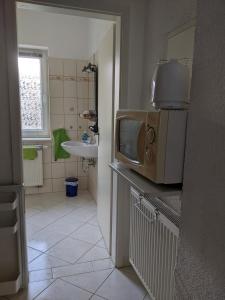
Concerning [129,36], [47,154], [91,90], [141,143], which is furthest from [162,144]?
[47,154]

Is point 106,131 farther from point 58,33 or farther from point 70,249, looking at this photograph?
point 58,33

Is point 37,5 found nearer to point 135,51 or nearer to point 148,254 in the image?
point 135,51

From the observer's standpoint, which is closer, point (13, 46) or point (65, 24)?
point (13, 46)

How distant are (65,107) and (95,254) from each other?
202cm

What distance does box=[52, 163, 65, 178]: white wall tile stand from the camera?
340 centimetres

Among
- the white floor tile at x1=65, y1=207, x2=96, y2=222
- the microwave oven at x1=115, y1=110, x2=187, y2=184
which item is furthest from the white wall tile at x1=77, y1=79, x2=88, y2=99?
the microwave oven at x1=115, y1=110, x2=187, y2=184

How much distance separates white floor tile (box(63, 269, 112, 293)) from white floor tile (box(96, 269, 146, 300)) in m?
0.04

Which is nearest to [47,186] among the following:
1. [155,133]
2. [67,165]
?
[67,165]

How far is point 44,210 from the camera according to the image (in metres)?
2.89

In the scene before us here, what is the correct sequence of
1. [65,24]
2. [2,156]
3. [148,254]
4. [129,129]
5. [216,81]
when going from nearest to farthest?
[216,81] → [129,129] → [148,254] → [2,156] → [65,24]

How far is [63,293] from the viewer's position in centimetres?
161

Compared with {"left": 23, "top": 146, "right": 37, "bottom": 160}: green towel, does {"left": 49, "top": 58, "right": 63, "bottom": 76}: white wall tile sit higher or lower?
higher

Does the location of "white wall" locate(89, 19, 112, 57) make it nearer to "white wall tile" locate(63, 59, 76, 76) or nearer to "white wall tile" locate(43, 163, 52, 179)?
"white wall tile" locate(63, 59, 76, 76)

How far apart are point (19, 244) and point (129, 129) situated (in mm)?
1107
